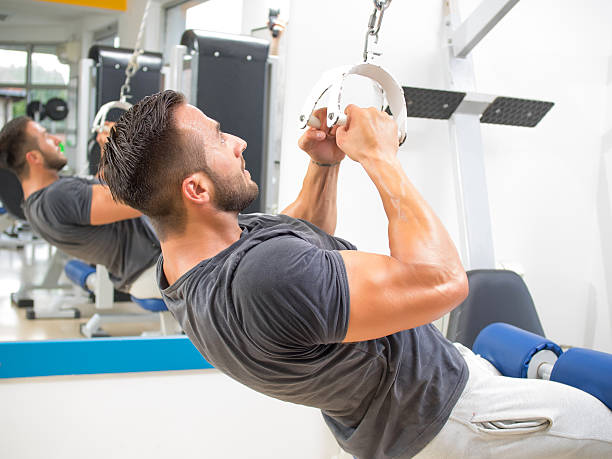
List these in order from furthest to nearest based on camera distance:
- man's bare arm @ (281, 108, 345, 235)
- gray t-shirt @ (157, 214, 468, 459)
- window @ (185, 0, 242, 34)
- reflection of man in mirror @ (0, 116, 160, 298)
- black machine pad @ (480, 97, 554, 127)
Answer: black machine pad @ (480, 97, 554, 127) → window @ (185, 0, 242, 34) → reflection of man in mirror @ (0, 116, 160, 298) → man's bare arm @ (281, 108, 345, 235) → gray t-shirt @ (157, 214, 468, 459)

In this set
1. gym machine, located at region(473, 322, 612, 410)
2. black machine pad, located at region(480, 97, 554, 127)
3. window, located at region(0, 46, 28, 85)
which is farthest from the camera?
black machine pad, located at region(480, 97, 554, 127)

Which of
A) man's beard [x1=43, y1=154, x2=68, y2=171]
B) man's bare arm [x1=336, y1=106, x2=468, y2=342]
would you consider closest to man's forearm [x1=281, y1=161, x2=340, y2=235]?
man's bare arm [x1=336, y1=106, x2=468, y2=342]

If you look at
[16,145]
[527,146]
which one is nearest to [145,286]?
[16,145]

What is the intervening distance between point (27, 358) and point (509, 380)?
1.66 m

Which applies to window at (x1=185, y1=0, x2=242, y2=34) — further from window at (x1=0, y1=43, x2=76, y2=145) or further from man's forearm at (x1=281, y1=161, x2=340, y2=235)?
man's forearm at (x1=281, y1=161, x2=340, y2=235)

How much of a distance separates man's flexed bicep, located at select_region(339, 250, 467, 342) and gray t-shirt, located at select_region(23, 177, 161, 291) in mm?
1463

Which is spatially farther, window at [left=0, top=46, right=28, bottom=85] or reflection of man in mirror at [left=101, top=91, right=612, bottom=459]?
window at [left=0, top=46, right=28, bottom=85]

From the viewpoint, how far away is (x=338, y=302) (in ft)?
3.44

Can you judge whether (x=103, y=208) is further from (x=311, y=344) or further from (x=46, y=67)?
(x=311, y=344)

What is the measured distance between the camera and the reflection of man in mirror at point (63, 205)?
2223 mm

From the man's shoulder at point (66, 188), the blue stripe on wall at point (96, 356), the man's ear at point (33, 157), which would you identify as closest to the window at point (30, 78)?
the man's ear at point (33, 157)

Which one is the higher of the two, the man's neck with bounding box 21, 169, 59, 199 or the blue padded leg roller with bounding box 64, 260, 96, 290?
the man's neck with bounding box 21, 169, 59, 199

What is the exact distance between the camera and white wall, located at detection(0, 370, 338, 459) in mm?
2168

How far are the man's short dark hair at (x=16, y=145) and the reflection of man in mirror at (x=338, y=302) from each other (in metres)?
1.12
